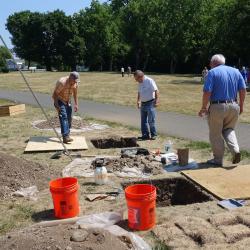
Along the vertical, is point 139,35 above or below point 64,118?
above

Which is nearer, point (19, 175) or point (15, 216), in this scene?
point (15, 216)

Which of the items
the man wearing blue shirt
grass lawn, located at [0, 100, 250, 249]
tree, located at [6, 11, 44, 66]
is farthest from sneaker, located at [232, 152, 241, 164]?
tree, located at [6, 11, 44, 66]

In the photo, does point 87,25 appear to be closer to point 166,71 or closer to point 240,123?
point 166,71

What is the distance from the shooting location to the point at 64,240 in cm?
443

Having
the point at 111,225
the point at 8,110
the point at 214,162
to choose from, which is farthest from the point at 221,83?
the point at 8,110

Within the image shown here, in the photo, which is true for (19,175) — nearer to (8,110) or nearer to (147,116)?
(147,116)

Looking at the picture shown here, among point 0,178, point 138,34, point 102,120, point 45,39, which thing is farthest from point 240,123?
point 45,39

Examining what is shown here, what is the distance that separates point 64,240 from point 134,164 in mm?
3731

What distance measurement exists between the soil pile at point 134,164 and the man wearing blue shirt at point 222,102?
3.66ft

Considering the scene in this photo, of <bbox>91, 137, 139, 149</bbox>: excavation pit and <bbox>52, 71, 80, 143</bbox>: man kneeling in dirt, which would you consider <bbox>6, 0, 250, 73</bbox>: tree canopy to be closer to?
<bbox>91, 137, 139, 149</bbox>: excavation pit

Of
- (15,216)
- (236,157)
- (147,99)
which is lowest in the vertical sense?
(15,216)

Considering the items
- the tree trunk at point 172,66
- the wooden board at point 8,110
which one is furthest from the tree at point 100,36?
the wooden board at point 8,110

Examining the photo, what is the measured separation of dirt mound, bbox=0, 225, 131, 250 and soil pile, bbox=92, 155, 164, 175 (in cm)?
309

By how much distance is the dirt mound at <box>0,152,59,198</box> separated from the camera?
6.89 metres
